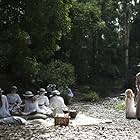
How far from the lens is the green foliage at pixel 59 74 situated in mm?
19531

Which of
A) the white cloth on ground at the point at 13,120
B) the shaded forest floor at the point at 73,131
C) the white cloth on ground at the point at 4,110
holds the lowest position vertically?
the shaded forest floor at the point at 73,131

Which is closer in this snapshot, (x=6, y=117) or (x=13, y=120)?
(x=13, y=120)

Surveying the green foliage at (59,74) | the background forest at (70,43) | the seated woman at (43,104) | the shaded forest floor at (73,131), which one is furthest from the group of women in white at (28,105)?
the green foliage at (59,74)

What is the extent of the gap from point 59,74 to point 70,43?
7.22 m

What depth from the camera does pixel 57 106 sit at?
1514 cm

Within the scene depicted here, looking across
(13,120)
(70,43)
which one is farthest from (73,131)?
(70,43)

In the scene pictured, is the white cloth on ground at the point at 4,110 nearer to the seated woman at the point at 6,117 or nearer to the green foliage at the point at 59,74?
the seated woman at the point at 6,117

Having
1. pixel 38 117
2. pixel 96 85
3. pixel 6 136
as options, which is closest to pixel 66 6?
pixel 38 117

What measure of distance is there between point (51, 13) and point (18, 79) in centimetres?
470

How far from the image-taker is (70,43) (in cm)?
2688

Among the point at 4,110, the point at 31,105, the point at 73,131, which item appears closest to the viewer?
the point at 73,131

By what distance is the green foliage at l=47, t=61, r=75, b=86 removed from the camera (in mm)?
19531

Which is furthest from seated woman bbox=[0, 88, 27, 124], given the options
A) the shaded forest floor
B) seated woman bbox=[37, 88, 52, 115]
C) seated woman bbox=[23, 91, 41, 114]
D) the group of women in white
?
seated woman bbox=[37, 88, 52, 115]

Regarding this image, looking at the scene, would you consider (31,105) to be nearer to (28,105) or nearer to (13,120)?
(28,105)
